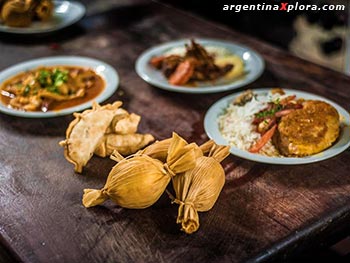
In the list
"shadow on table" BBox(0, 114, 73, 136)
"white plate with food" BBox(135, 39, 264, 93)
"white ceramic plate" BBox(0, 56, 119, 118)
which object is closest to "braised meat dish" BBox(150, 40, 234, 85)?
"white plate with food" BBox(135, 39, 264, 93)

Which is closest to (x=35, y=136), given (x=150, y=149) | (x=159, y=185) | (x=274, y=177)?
(x=150, y=149)

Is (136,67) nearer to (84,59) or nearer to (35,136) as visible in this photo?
(84,59)

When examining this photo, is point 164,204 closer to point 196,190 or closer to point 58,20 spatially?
point 196,190

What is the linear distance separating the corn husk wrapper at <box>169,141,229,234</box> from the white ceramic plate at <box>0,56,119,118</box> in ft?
2.20

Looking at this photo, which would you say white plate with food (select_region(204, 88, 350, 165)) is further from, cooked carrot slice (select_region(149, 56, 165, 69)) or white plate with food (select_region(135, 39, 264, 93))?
cooked carrot slice (select_region(149, 56, 165, 69))

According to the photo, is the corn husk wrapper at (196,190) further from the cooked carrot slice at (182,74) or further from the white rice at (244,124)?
the cooked carrot slice at (182,74)

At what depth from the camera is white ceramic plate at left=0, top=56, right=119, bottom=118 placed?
182cm

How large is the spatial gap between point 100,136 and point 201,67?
26.3 inches

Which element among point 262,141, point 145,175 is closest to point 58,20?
point 262,141

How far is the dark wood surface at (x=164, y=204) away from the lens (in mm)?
1204

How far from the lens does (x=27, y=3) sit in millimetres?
2533

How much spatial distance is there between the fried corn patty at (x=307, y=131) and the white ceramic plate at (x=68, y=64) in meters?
0.70

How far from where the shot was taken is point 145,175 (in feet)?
4.14

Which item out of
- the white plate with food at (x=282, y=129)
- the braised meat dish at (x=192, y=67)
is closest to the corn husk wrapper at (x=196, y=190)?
the white plate with food at (x=282, y=129)
